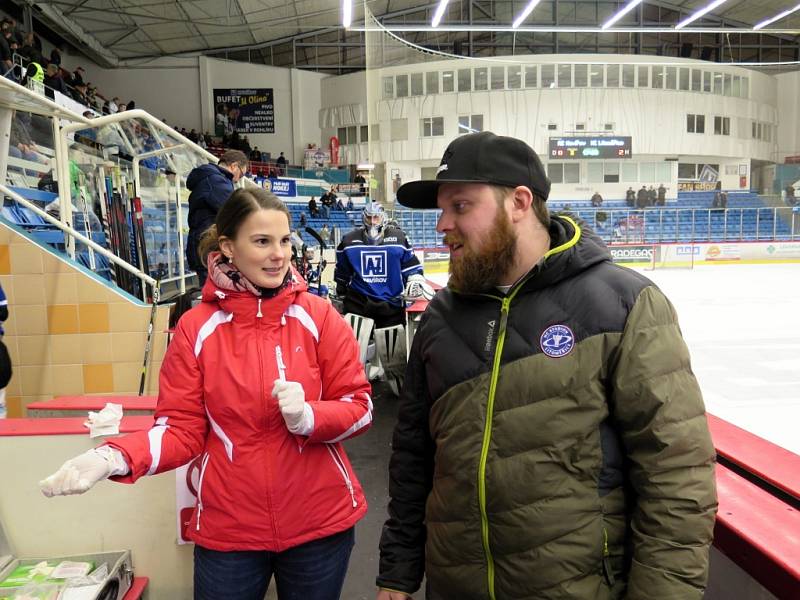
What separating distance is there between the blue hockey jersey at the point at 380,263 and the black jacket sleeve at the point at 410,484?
302cm

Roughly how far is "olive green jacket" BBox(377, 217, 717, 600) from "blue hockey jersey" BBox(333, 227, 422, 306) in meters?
3.12

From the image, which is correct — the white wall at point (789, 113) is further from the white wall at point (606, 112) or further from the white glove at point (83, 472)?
the white glove at point (83, 472)

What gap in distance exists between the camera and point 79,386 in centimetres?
360

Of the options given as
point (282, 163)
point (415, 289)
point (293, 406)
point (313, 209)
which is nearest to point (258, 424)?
point (293, 406)

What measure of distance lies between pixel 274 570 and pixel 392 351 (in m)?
2.99

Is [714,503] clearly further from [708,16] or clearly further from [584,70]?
[708,16]

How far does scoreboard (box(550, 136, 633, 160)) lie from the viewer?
14.8ft

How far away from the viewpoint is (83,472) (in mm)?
1019

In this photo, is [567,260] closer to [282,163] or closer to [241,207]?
[241,207]

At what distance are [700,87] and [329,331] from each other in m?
4.76

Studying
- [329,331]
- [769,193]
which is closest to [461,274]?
[329,331]

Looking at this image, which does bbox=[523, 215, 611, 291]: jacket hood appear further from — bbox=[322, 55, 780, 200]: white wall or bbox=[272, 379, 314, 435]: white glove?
bbox=[322, 55, 780, 200]: white wall

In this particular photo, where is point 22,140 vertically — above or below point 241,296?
above

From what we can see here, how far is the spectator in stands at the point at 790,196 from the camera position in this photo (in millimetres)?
7251
